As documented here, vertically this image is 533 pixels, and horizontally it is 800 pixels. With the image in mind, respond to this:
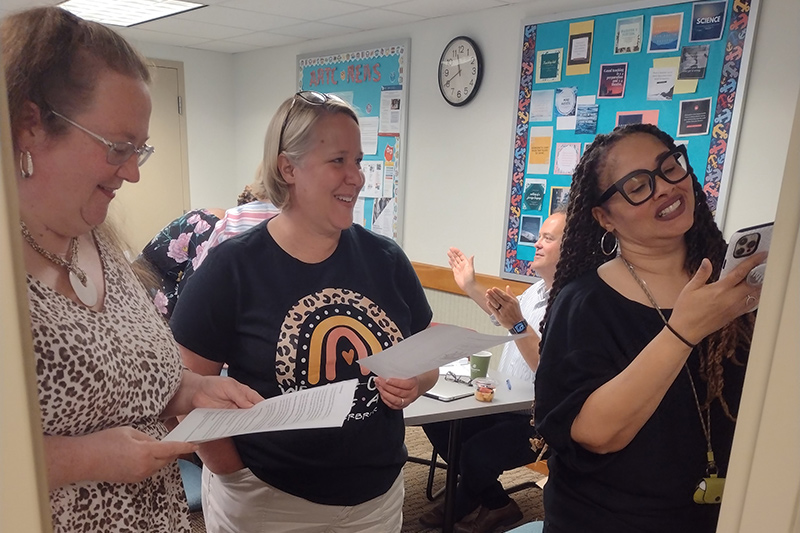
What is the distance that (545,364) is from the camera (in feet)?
3.56

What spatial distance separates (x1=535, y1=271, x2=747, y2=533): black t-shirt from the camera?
100cm

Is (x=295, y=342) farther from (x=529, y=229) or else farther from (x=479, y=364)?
(x=529, y=229)

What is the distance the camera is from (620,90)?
9.62 ft

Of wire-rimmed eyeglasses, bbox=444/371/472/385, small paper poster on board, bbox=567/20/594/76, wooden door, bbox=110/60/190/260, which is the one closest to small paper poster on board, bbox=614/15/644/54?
small paper poster on board, bbox=567/20/594/76

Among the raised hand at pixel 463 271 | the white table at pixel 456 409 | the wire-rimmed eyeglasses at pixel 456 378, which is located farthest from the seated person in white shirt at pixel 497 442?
the wire-rimmed eyeglasses at pixel 456 378

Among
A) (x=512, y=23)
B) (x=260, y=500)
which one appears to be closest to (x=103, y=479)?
(x=260, y=500)

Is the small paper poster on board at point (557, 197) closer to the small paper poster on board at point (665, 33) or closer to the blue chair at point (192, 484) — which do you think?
the small paper poster on board at point (665, 33)

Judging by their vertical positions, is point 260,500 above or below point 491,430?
above

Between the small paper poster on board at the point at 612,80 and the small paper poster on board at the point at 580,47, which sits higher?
the small paper poster on board at the point at 580,47

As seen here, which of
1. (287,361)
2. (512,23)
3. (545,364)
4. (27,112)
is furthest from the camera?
(512,23)

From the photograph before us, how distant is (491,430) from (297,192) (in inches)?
65.9

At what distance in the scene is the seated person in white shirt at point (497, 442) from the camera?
255 cm

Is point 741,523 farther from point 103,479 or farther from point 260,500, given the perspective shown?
point 260,500

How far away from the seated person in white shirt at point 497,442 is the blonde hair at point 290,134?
1.43 metres
